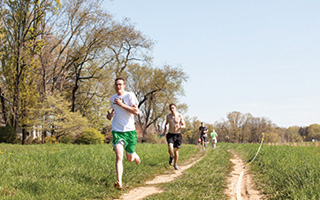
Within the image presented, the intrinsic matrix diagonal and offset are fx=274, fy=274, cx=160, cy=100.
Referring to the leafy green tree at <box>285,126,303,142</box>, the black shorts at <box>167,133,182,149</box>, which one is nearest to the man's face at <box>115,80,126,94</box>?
the black shorts at <box>167,133,182,149</box>

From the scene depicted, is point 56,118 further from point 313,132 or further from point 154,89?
point 313,132

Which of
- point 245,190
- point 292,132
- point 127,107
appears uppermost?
point 292,132

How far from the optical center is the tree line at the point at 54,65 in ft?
73.3

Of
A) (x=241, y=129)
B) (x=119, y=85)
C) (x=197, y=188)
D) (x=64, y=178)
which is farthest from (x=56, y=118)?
(x=241, y=129)

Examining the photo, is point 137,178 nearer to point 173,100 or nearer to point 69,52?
point 69,52

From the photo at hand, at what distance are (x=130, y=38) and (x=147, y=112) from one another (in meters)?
17.1

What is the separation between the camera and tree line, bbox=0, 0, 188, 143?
2233cm

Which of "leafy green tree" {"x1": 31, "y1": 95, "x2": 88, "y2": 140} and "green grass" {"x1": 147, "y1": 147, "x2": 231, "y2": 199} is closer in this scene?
"green grass" {"x1": 147, "y1": 147, "x2": 231, "y2": 199}

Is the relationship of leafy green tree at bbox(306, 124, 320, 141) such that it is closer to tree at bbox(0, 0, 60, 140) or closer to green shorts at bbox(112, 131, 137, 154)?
tree at bbox(0, 0, 60, 140)

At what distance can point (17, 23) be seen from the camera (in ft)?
71.4

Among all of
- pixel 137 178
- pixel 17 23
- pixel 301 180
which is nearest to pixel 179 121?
pixel 137 178

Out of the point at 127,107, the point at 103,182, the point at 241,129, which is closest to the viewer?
the point at 127,107

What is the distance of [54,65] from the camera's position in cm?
2542

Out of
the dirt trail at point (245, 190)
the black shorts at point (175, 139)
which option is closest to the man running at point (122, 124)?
the dirt trail at point (245, 190)
